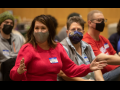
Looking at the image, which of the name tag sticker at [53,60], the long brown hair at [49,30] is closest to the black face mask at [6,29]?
the long brown hair at [49,30]

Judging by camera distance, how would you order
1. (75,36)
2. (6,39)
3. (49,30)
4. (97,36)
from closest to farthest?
(49,30) < (75,36) < (97,36) < (6,39)

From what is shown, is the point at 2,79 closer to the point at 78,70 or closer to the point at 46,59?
the point at 46,59

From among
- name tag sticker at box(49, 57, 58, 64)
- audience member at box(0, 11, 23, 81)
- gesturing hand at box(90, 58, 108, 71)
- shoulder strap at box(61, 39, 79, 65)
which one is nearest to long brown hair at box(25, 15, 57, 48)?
name tag sticker at box(49, 57, 58, 64)

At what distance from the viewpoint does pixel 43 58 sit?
5.79 ft

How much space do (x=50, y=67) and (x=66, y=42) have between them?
51 cm

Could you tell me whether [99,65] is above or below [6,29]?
below

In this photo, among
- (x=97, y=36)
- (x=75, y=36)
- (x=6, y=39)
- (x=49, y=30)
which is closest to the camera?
(x=49, y=30)

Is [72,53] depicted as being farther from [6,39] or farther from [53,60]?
[6,39]

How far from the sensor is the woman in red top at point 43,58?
1.71 metres

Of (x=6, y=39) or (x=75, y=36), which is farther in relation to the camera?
(x=6, y=39)


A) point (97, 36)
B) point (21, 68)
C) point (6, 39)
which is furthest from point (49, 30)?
point (6, 39)

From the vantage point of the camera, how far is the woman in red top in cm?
171

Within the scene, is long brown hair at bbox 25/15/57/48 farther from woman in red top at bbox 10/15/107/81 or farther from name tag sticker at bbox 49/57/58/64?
name tag sticker at bbox 49/57/58/64

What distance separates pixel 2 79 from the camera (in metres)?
2.08
